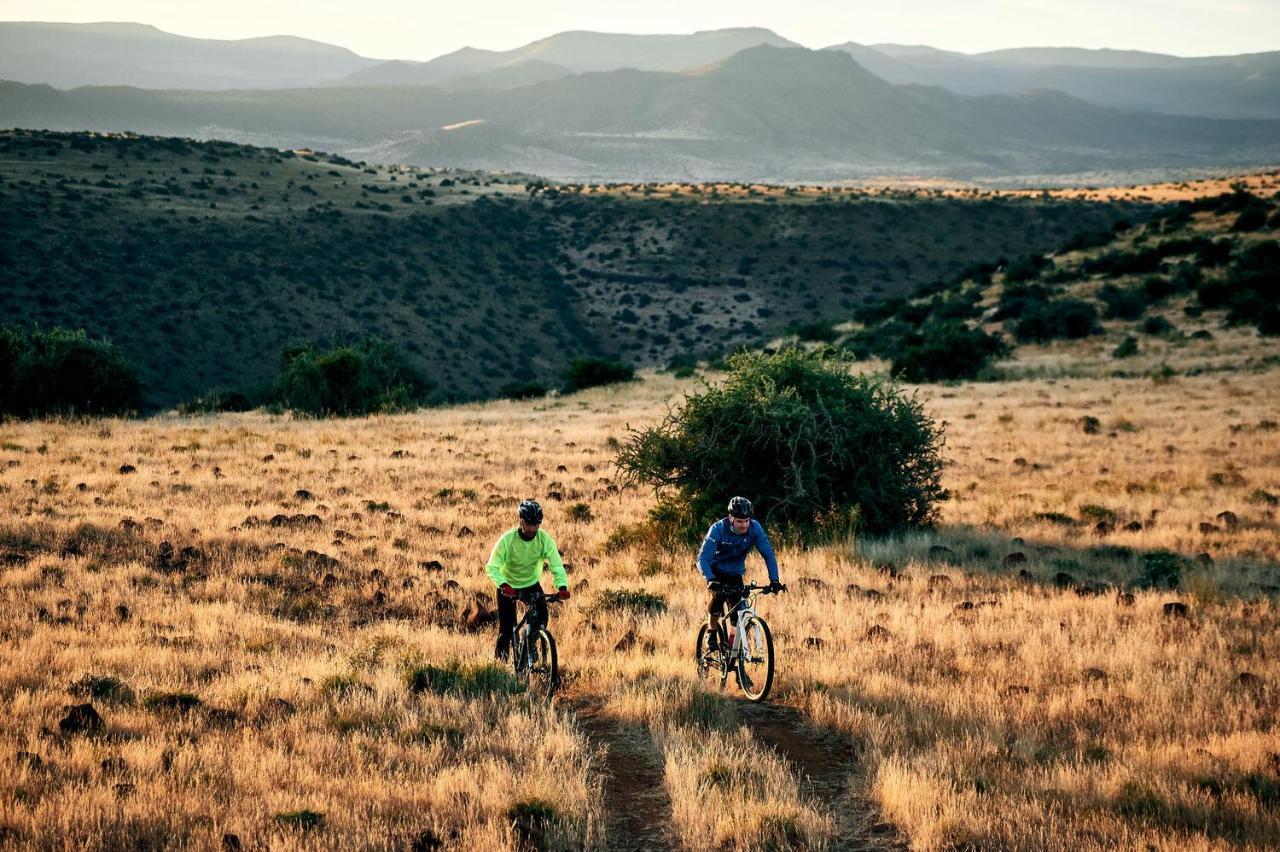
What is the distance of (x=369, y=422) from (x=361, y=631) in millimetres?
20877

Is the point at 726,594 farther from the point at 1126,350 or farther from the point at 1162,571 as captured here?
the point at 1126,350

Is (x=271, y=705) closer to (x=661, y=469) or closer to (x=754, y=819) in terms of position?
(x=754, y=819)

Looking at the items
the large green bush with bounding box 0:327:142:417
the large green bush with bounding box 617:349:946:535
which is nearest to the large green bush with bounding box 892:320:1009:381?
the large green bush with bounding box 617:349:946:535

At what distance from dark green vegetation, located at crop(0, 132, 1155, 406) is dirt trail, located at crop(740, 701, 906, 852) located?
53653 millimetres

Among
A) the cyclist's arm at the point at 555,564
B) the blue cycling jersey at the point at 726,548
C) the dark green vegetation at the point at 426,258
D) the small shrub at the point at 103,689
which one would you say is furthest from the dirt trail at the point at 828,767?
the dark green vegetation at the point at 426,258

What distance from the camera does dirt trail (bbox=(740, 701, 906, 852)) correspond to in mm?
6477

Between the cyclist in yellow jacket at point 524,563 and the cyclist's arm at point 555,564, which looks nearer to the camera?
the cyclist's arm at point 555,564

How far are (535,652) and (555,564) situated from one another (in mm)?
925

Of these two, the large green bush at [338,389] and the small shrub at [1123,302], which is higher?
the small shrub at [1123,302]

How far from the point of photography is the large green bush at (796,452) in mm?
15430

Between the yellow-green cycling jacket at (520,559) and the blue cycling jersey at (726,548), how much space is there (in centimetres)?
130

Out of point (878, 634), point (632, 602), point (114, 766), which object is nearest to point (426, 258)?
point (632, 602)

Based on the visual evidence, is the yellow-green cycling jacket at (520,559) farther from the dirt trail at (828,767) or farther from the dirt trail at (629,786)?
the dirt trail at (828,767)

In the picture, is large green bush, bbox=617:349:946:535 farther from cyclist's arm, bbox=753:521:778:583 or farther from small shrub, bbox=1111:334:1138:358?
small shrub, bbox=1111:334:1138:358
